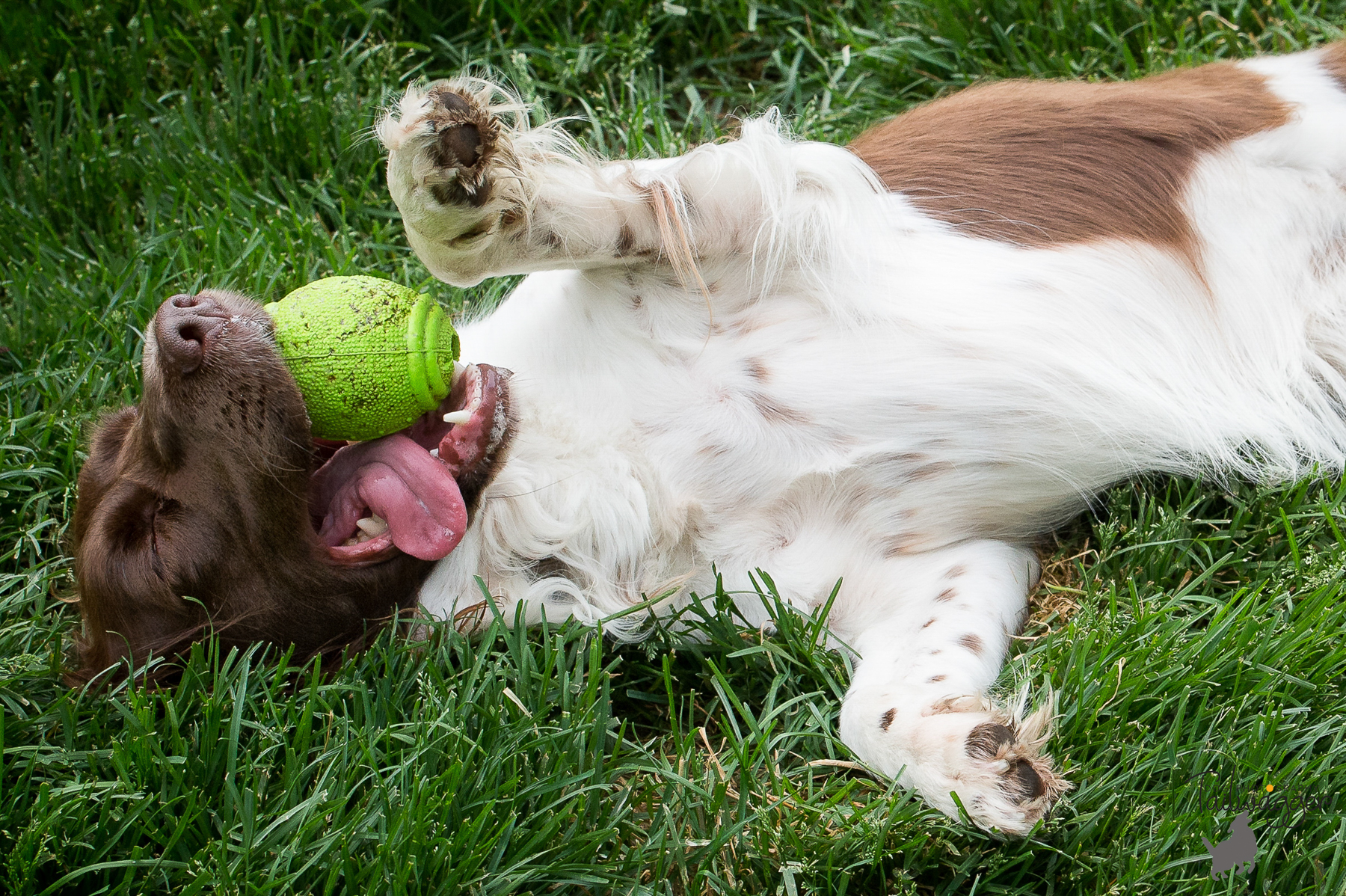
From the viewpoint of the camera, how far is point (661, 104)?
4.43 metres

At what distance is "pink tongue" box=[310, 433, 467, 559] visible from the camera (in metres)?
2.75

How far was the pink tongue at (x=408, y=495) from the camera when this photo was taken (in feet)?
9.03

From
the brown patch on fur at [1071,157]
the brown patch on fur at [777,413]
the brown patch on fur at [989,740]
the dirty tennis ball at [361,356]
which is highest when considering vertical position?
the brown patch on fur at [1071,157]

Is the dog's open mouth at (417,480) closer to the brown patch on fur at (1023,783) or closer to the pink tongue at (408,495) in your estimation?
the pink tongue at (408,495)

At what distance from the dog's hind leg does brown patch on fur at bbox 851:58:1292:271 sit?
84 cm

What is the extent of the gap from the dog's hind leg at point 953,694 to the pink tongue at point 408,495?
986 mm

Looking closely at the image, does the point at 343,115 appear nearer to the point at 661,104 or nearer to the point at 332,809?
the point at 661,104

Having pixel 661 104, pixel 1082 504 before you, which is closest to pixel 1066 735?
pixel 1082 504

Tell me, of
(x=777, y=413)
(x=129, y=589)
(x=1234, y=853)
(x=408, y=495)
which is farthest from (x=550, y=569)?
(x=1234, y=853)

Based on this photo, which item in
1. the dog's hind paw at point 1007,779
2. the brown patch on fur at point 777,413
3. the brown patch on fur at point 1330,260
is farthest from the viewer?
the brown patch on fur at point 1330,260

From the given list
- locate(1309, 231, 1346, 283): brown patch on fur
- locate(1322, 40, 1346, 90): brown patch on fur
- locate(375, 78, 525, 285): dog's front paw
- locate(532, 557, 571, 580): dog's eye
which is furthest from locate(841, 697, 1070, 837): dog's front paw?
locate(1322, 40, 1346, 90): brown patch on fur

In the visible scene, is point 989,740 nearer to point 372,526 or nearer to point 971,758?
point 971,758

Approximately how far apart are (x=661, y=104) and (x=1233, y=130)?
2.03 meters

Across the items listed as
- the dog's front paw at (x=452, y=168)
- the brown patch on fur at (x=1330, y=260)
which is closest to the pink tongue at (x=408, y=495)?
the dog's front paw at (x=452, y=168)
